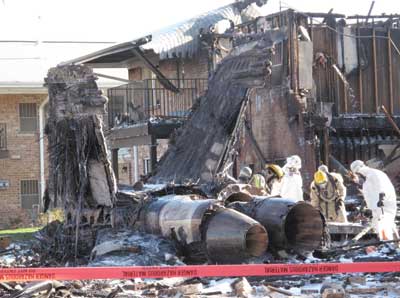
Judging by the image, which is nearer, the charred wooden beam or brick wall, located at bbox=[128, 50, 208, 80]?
the charred wooden beam

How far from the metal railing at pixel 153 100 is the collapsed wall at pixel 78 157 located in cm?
1143

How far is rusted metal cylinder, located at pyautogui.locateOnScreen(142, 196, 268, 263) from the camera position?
11.8 meters

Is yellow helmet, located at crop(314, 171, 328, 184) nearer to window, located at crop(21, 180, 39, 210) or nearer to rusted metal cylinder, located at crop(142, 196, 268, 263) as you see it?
rusted metal cylinder, located at crop(142, 196, 268, 263)

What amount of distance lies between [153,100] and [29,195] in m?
8.41

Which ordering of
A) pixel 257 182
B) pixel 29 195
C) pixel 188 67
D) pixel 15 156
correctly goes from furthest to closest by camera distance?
pixel 15 156
pixel 29 195
pixel 188 67
pixel 257 182

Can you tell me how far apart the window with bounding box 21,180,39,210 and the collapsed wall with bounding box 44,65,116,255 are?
19.0 meters

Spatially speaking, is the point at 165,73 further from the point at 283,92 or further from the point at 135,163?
the point at 283,92

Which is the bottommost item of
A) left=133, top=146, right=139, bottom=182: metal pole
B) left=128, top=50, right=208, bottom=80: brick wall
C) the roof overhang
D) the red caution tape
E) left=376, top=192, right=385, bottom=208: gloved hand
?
the red caution tape

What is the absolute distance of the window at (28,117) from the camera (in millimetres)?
33531

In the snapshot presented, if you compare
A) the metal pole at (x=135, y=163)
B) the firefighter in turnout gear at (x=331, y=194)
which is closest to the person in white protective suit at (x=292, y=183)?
the firefighter in turnout gear at (x=331, y=194)

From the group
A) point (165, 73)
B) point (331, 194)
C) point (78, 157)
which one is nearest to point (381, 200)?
point (331, 194)

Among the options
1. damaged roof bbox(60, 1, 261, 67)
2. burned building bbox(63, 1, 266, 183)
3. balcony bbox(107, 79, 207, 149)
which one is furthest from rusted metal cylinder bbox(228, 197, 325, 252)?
damaged roof bbox(60, 1, 261, 67)

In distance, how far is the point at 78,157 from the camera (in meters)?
13.8

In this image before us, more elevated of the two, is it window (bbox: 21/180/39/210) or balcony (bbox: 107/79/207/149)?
balcony (bbox: 107/79/207/149)
